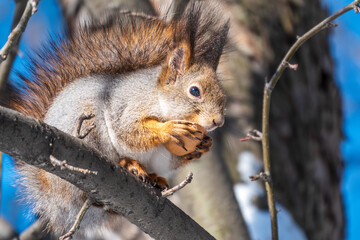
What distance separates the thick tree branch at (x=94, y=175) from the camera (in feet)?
2.64

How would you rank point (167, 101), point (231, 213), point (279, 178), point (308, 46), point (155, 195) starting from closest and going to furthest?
1. point (155, 195)
2. point (167, 101)
3. point (231, 213)
4. point (279, 178)
5. point (308, 46)

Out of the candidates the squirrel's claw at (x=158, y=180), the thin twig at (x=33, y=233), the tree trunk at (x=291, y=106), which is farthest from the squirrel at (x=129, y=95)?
the tree trunk at (x=291, y=106)

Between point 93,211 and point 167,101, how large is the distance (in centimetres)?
37

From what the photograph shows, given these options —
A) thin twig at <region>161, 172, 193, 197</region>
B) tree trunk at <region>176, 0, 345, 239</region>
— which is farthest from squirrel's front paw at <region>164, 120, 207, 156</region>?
tree trunk at <region>176, 0, 345, 239</region>

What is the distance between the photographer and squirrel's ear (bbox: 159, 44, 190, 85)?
1369 mm

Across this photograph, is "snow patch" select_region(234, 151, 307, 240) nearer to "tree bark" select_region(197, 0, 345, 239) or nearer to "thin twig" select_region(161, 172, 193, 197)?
"tree bark" select_region(197, 0, 345, 239)

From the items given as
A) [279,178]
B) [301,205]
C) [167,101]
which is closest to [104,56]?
[167,101]

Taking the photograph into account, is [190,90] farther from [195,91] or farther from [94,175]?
[94,175]

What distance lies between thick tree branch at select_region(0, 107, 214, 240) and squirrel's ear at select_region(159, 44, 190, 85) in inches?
16.3

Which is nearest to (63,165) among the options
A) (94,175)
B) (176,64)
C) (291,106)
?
(94,175)

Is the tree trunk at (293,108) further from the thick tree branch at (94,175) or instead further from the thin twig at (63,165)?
the thin twig at (63,165)

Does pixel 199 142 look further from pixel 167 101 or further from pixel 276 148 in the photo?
pixel 276 148

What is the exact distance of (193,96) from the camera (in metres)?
1.33

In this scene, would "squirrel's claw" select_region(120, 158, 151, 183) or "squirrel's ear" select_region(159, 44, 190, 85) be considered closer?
"squirrel's claw" select_region(120, 158, 151, 183)
